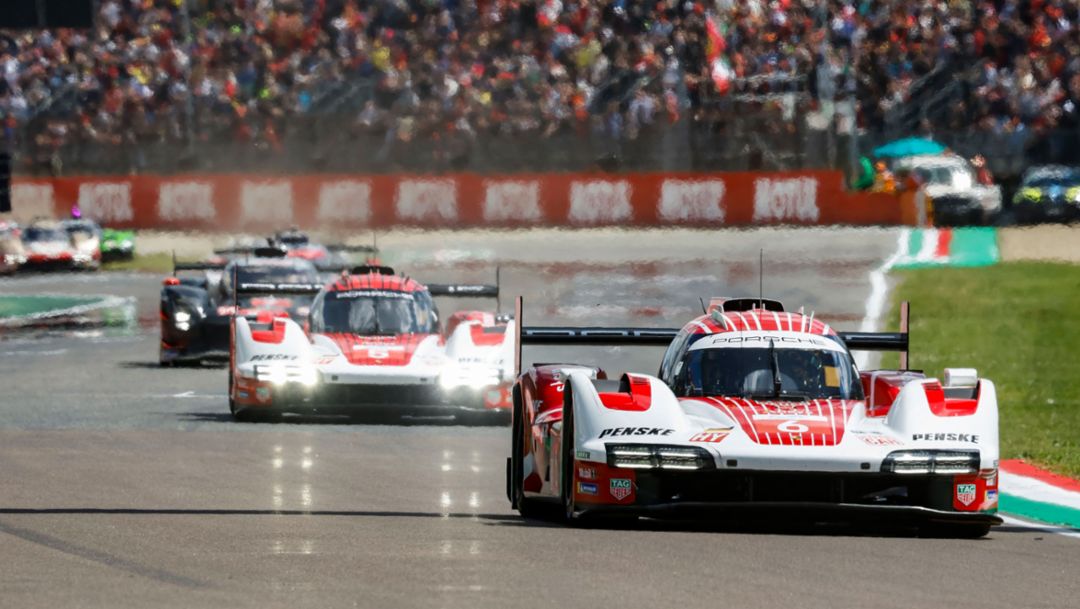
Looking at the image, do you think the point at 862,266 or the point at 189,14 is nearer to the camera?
the point at 862,266

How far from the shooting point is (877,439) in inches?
353

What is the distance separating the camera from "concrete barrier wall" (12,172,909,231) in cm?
3828

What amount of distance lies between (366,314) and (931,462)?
8.83m

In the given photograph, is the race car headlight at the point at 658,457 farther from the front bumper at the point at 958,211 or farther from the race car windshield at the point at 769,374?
the front bumper at the point at 958,211

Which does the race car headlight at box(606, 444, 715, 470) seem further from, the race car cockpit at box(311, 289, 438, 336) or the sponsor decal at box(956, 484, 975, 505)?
the race car cockpit at box(311, 289, 438, 336)

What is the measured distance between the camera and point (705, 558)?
8.19 meters

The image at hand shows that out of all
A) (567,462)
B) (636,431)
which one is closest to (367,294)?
(567,462)

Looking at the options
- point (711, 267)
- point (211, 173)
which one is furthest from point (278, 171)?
point (711, 267)

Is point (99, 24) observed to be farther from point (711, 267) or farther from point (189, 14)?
point (711, 267)

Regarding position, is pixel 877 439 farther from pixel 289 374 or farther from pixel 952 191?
pixel 952 191

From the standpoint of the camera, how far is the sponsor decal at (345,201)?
39.8 m

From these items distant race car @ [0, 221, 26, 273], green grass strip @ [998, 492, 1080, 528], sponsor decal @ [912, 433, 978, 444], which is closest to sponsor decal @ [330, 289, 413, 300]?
green grass strip @ [998, 492, 1080, 528]

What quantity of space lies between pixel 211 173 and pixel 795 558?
33126mm

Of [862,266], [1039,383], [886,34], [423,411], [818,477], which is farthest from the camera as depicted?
[886,34]
